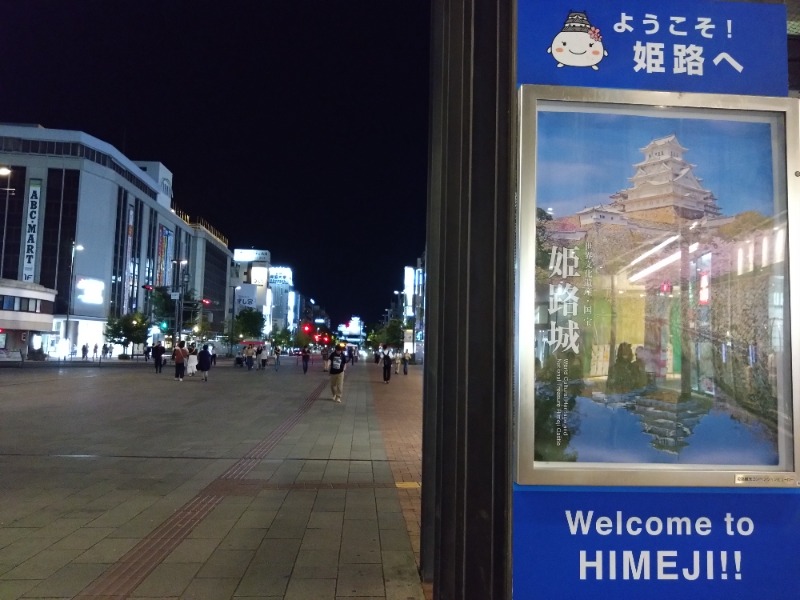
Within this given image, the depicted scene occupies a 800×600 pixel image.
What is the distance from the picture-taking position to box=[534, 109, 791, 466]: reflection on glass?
2852mm

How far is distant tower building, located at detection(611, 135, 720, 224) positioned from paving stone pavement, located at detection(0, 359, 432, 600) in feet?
9.90

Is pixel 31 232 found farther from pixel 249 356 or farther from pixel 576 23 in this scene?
pixel 576 23

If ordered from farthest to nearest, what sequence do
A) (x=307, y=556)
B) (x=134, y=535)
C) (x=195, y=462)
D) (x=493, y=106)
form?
1. (x=195, y=462)
2. (x=134, y=535)
3. (x=307, y=556)
4. (x=493, y=106)

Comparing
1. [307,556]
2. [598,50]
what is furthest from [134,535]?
[598,50]

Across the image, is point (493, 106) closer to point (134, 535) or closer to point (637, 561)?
point (637, 561)

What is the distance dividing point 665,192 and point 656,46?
2.30ft

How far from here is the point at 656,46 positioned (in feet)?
9.73

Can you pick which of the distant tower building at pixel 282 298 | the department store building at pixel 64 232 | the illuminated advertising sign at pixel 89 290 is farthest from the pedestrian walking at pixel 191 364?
the distant tower building at pixel 282 298

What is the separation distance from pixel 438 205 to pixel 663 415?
2.28 meters

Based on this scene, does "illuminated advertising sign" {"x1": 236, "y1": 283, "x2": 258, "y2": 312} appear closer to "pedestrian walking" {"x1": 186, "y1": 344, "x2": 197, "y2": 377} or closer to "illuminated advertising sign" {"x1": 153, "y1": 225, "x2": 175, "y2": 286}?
"illuminated advertising sign" {"x1": 153, "y1": 225, "x2": 175, "y2": 286}

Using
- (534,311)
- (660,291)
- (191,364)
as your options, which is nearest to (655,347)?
(660,291)

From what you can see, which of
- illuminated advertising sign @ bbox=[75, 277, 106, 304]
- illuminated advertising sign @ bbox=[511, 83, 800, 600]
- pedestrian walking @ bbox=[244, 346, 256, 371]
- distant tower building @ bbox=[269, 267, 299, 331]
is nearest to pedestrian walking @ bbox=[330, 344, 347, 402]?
illuminated advertising sign @ bbox=[511, 83, 800, 600]

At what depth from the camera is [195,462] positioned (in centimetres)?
881

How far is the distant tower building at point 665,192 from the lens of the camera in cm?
292
